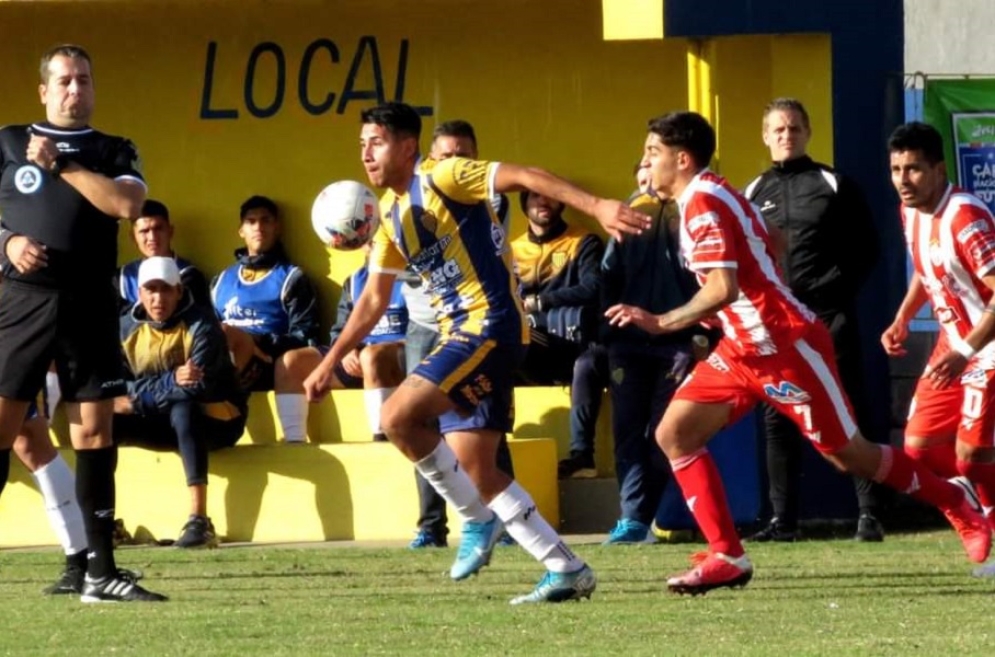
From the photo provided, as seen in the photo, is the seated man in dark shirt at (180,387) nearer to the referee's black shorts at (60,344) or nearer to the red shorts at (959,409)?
the referee's black shorts at (60,344)

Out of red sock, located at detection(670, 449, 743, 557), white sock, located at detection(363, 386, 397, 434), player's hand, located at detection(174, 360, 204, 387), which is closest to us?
red sock, located at detection(670, 449, 743, 557)

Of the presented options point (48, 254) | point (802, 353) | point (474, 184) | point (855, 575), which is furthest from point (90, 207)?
point (855, 575)

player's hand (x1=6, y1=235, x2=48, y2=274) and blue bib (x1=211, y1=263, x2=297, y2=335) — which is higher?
player's hand (x1=6, y1=235, x2=48, y2=274)

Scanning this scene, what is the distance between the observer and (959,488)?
9.90m

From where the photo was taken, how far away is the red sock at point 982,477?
9.91m

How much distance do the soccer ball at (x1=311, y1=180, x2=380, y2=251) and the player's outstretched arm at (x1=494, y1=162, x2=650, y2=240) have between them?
3.18 meters

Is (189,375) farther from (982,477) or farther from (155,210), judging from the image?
(982,477)

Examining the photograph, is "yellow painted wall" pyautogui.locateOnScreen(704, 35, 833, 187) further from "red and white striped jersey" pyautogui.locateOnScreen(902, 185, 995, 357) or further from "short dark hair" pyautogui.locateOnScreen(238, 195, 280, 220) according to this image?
"short dark hair" pyautogui.locateOnScreen(238, 195, 280, 220)

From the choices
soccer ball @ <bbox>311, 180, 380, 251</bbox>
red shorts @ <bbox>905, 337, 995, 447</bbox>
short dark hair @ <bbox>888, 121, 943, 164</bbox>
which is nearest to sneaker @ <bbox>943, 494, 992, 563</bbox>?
red shorts @ <bbox>905, 337, 995, 447</bbox>

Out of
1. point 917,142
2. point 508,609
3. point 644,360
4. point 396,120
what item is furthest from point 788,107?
point 508,609

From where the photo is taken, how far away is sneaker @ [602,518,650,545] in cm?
1162

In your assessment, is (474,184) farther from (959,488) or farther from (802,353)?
(959,488)

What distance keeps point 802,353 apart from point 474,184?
1.49m

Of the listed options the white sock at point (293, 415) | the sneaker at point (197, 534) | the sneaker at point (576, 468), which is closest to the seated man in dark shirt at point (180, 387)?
the sneaker at point (197, 534)
